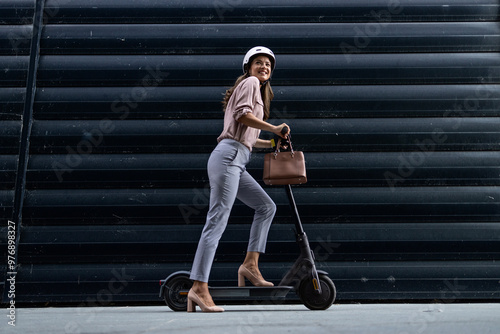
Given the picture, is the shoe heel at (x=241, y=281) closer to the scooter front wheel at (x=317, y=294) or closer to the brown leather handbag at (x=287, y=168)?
the scooter front wheel at (x=317, y=294)

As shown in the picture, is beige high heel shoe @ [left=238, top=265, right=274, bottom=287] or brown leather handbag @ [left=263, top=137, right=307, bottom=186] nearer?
brown leather handbag @ [left=263, top=137, right=307, bottom=186]

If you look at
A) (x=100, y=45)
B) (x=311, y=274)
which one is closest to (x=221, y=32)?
(x=100, y=45)

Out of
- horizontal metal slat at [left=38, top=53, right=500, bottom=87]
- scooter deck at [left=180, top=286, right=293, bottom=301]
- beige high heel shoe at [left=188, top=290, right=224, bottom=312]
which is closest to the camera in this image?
beige high heel shoe at [left=188, top=290, right=224, bottom=312]

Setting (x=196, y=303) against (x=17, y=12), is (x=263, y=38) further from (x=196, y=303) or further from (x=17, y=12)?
(x=196, y=303)

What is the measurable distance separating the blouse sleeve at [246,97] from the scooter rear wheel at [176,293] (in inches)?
48.8

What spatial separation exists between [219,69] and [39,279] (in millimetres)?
2263

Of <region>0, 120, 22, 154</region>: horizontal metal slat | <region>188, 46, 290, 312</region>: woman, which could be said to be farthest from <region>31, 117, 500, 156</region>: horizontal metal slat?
<region>188, 46, 290, 312</region>: woman

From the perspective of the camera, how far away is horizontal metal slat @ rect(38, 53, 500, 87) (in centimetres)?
521

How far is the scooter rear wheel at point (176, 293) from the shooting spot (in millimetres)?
4344

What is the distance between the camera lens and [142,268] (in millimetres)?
4949

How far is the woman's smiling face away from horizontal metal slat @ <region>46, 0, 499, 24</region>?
112 cm

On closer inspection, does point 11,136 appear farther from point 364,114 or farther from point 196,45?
point 364,114

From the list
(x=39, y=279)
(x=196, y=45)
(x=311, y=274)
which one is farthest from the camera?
(x=196, y=45)

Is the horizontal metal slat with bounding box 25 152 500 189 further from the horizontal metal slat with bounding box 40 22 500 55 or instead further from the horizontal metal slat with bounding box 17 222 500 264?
the horizontal metal slat with bounding box 40 22 500 55
